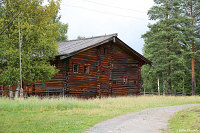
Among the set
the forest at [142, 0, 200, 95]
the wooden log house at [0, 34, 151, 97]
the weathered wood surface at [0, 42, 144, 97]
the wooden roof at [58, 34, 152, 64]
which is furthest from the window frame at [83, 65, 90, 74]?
the forest at [142, 0, 200, 95]

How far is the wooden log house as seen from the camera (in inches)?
947

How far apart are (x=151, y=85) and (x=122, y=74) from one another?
23.0 metres

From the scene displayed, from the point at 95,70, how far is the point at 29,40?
8.17 m

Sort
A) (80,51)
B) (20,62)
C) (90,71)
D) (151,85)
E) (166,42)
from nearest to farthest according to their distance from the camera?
(20,62) < (80,51) < (90,71) < (166,42) < (151,85)

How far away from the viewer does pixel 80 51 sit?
913 inches

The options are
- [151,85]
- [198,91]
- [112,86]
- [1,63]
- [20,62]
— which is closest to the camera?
[20,62]

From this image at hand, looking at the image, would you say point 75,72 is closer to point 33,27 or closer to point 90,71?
point 90,71

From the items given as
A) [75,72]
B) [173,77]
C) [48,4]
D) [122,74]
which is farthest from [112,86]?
[48,4]

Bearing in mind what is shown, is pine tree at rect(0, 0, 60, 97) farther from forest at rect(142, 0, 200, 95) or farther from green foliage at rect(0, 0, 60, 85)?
forest at rect(142, 0, 200, 95)

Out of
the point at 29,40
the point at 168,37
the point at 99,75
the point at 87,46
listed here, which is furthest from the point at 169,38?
the point at 29,40

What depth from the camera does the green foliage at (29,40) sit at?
19.8 metres

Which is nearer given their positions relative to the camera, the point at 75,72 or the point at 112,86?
the point at 75,72

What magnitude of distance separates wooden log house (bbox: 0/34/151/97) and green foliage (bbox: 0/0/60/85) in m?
1.92

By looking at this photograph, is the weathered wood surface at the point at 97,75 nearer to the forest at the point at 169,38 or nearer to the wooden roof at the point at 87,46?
the wooden roof at the point at 87,46
